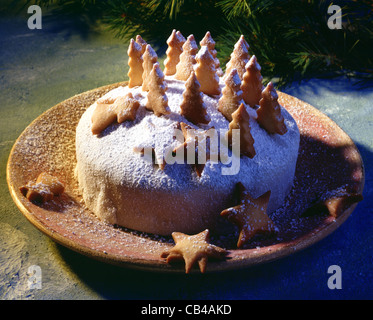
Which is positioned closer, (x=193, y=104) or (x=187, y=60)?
(x=193, y=104)

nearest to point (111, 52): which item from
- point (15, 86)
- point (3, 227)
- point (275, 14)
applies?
point (15, 86)

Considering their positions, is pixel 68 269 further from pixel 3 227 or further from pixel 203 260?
pixel 203 260

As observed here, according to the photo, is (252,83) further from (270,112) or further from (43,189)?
(43,189)

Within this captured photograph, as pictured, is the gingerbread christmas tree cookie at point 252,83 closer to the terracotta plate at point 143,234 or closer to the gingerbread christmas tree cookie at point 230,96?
the gingerbread christmas tree cookie at point 230,96

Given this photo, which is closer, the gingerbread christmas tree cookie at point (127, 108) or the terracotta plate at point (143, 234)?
the terracotta plate at point (143, 234)

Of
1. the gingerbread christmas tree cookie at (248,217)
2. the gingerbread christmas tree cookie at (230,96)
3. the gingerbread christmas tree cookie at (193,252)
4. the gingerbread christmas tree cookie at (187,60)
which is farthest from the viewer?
the gingerbread christmas tree cookie at (187,60)

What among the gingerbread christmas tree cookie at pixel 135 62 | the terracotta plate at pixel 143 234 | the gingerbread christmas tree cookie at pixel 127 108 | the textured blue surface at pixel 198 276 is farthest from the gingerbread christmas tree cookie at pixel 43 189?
the gingerbread christmas tree cookie at pixel 135 62

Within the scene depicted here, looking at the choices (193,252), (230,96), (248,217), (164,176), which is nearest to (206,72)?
(230,96)
